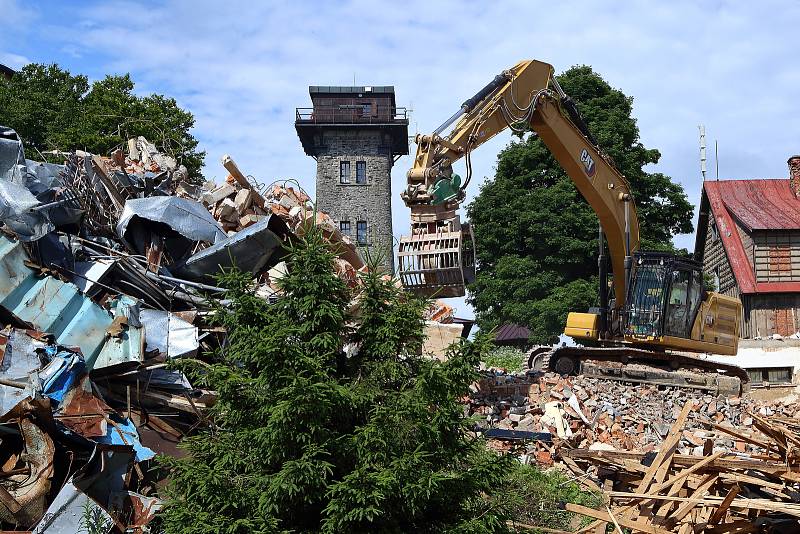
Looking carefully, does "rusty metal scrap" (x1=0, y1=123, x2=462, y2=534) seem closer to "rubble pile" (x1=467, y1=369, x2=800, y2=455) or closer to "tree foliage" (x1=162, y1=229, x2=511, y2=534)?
"tree foliage" (x1=162, y1=229, x2=511, y2=534)

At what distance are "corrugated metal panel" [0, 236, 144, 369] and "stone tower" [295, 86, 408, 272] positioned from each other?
106 ft

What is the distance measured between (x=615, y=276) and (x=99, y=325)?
9965mm

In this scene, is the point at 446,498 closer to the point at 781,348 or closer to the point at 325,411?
the point at 325,411

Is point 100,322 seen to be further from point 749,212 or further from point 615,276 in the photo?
point 749,212

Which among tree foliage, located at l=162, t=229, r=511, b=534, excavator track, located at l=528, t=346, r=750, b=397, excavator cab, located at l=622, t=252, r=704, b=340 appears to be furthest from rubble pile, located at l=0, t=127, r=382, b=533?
excavator cab, located at l=622, t=252, r=704, b=340

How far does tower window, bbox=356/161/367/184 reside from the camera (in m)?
43.8

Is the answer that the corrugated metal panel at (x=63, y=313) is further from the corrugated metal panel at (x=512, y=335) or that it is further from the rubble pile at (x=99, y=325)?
the corrugated metal panel at (x=512, y=335)

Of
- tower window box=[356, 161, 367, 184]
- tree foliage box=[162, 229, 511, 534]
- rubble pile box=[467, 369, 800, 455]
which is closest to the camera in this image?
tree foliage box=[162, 229, 511, 534]

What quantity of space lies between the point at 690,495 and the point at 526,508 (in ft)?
5.80

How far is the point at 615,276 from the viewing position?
56.0 feet

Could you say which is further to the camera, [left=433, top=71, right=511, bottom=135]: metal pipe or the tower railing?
the tower railing

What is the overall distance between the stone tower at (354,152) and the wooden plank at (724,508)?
35.6 m

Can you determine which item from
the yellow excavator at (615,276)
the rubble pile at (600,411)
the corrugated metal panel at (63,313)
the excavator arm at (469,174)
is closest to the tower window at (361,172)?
the yellow excavator at (615,276)

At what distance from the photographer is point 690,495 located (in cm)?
812
